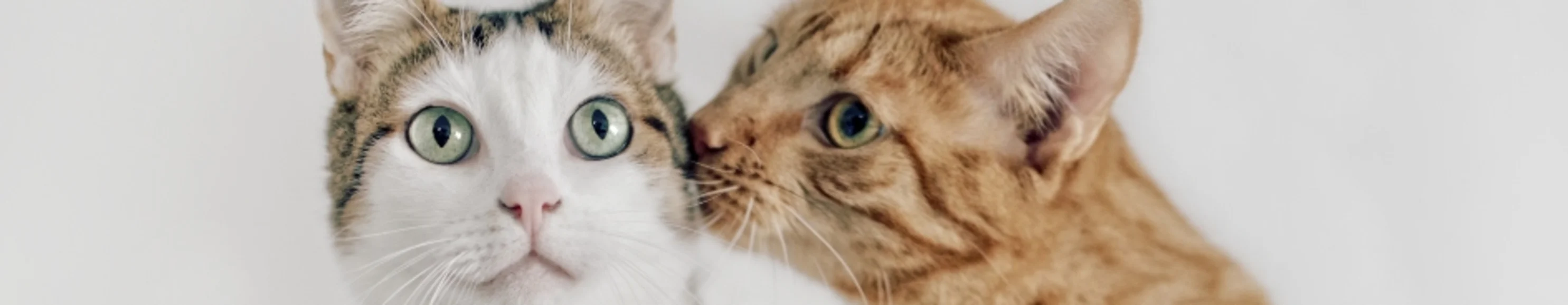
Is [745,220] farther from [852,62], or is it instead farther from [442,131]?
[442,131]

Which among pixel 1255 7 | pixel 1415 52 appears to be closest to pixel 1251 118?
pixel 1255 7

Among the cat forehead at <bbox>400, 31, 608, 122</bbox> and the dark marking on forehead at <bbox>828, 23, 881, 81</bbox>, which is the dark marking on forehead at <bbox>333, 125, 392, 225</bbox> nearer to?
the cat forehead at <bbox>400, 31, 608, 122</bbox>

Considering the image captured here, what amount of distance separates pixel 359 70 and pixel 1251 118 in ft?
2.88

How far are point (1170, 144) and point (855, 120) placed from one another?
1.16 ft

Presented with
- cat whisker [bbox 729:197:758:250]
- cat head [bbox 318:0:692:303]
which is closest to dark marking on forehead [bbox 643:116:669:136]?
cat head [bbox 318:0:692:303]

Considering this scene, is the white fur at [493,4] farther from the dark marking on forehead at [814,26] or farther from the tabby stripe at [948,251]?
the tabby stripe at [948,251]

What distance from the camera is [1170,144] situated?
3.59 ft

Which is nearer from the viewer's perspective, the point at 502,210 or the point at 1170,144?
the point at 502,210

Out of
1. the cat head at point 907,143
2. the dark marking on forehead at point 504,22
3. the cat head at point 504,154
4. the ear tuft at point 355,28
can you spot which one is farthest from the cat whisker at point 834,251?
the ear tuft at point 355,28

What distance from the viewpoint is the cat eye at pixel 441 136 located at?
0.96m

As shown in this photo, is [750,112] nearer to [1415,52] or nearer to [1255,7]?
[1255,7]

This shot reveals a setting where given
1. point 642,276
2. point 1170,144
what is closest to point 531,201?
point 642,276

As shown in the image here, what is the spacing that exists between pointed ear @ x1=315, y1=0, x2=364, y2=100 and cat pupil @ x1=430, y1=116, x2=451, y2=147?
0.11 m

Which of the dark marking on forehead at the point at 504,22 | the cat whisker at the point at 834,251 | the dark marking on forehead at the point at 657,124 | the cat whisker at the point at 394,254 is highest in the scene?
the dark marking on forehead at the point at 504,22
